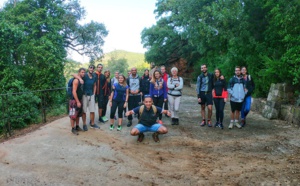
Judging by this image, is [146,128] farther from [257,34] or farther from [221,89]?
[257,34]

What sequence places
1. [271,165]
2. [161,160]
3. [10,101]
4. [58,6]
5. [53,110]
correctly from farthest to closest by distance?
[58,6] → [53,110] → [10,101] → [161,160] → [271,165]

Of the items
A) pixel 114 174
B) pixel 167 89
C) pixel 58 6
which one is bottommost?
pixel 114 174

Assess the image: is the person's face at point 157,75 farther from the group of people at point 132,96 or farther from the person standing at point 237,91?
the person standing at point 237,91

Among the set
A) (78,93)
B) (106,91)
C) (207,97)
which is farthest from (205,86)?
(78,93)

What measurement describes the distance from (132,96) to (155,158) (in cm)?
328

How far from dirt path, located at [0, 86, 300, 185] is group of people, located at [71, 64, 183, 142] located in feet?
1.25

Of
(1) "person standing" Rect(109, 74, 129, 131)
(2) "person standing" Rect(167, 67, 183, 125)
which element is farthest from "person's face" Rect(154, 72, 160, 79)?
(1) "person standing" Rect(109, 74, 129, 131)

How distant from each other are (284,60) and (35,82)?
1198 cm

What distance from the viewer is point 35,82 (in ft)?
48.6

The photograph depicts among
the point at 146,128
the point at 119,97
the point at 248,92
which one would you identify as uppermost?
the point at 248,92

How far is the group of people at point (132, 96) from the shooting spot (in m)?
6.41

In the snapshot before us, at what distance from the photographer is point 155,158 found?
534 cm

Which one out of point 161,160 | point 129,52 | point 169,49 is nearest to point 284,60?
point 161,160

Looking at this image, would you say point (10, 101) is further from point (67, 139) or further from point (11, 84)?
point (67, 139)
